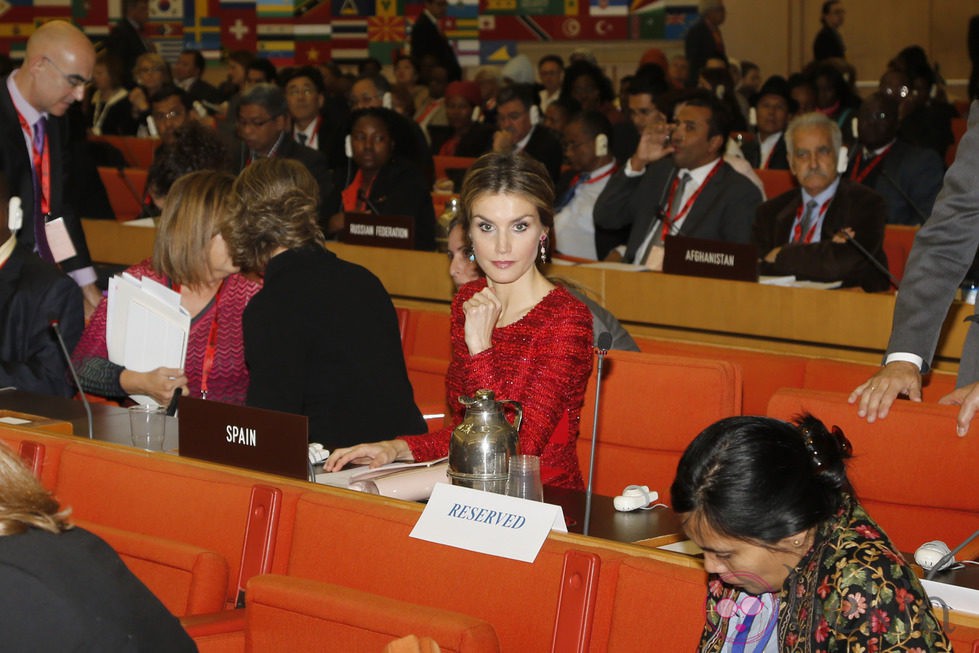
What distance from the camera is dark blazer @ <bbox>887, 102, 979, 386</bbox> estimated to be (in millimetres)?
2406

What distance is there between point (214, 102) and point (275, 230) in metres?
9.00

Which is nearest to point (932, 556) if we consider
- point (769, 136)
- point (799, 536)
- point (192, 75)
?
point (799, 536)

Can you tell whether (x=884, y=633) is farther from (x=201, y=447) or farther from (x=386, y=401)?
(x=386, y=401)

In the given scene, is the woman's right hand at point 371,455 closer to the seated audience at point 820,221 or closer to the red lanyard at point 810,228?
the seated audience at point 820,221

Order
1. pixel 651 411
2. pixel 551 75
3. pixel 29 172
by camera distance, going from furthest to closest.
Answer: pixel 551 75 < pixel 29 172 < pixel 651 411

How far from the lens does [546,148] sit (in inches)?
316

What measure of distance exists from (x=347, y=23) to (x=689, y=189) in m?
10.1

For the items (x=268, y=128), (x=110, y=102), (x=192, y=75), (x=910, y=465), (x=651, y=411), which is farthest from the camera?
(x=192, y=75)

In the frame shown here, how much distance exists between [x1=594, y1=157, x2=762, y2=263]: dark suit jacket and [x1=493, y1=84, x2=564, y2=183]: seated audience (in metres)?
2.46

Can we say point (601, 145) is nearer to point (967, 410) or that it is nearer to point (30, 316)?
point (30, 316)

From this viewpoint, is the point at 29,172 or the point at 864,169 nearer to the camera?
the point at 29,172

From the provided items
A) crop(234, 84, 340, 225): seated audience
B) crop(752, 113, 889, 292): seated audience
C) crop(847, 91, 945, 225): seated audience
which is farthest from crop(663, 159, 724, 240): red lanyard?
crop(234, 84, 340, 225): seated audience

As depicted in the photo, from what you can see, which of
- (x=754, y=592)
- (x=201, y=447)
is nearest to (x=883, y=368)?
(x=754, y=592)

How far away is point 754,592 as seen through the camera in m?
1.63
